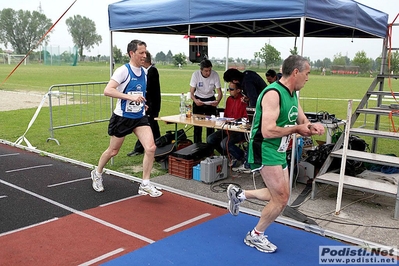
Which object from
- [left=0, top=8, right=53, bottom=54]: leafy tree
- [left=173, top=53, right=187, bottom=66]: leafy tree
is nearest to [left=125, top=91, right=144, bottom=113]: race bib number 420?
[left=173, top=53, right=187, bottom=66]: leafy tree

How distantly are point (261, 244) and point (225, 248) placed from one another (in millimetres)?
349

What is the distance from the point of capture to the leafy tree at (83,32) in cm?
10262

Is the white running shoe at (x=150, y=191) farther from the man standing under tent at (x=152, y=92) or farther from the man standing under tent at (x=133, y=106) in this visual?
the man standing under tent at (x=152, y=92)

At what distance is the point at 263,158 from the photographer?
336 cm

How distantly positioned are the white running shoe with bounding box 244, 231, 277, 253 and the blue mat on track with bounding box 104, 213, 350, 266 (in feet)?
0.13

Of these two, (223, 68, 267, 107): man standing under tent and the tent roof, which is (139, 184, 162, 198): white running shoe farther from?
the tent roof

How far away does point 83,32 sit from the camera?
104188 millimetres

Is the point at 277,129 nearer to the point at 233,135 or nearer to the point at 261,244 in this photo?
the point at 261,244

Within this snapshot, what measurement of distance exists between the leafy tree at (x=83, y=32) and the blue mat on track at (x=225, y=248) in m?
A: 104

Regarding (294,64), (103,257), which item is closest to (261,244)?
(103,257)

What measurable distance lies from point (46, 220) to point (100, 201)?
80cm

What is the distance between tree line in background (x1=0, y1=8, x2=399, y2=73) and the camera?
64.4 metres


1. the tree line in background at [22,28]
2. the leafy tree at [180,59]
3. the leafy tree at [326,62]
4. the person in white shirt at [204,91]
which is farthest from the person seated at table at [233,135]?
the tree line in background at [22,28]

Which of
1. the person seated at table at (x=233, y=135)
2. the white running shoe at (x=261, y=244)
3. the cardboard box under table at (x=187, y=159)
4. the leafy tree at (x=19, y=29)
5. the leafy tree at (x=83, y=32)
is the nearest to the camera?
the white running shoe at (x=261, y=244)
